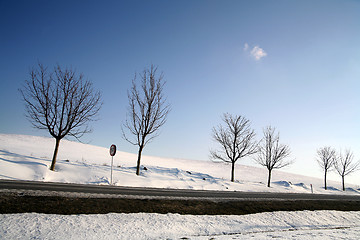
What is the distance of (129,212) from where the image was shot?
692 cm

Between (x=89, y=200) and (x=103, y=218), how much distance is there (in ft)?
5.51

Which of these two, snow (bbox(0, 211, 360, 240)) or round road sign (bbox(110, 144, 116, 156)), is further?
round road sign (bbox(110, 144, 116, 156))

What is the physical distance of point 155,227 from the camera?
607cm

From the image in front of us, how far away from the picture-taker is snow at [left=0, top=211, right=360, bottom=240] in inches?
203

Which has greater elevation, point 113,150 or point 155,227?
point 113,150

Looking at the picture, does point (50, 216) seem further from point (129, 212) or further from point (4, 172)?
point (4, 172)

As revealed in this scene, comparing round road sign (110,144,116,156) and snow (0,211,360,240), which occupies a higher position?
round road sign (110,144,116,156)

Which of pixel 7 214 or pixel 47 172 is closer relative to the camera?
pixel 7 214

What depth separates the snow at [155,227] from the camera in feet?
16.9

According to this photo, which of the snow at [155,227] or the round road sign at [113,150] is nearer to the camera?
the snow at [155,227]

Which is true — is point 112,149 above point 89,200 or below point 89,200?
above

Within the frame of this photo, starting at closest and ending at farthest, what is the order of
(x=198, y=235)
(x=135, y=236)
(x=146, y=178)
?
(x=135, y=236) → (x=198, y=235) → (x=146, y=178)

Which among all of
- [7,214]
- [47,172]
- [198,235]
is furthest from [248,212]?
[47,172]

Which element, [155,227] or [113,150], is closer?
[155,227]
